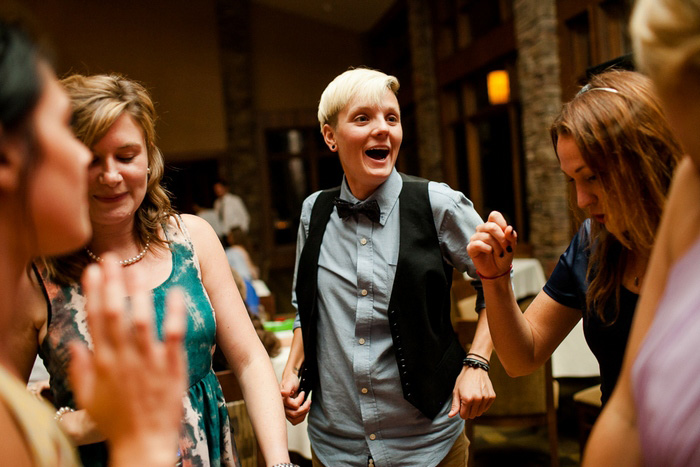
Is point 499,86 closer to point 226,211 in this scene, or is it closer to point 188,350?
point 226,211

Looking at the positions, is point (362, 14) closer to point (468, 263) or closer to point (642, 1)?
point (468, 263)

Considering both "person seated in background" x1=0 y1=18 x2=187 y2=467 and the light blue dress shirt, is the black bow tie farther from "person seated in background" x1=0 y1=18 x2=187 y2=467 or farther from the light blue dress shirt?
"person seated in background" x1=0 y1=18 x2=187 y2=467

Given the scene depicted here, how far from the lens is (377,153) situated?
189cm

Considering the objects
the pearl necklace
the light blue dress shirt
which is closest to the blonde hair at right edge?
the light blue dress shirt

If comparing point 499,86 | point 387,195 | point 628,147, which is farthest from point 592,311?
point 499,86

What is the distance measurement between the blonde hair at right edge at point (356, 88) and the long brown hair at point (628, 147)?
24.1 inches

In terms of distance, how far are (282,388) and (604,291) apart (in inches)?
37.5

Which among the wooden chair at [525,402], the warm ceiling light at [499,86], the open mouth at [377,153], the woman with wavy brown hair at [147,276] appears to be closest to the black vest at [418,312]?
the open mouth at [377,153]

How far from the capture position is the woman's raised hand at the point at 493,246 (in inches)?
55.2

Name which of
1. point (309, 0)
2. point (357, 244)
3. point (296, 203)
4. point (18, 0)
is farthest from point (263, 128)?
point (18, 0)

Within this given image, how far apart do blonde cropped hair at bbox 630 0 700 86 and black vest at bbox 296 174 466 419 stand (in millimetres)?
1043

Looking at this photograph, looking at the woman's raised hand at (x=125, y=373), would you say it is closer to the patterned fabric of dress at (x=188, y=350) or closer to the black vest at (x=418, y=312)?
the patterned fabric of dress at (x=188, y=350)

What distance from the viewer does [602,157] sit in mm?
1331

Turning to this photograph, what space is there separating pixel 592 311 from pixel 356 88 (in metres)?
0.92
